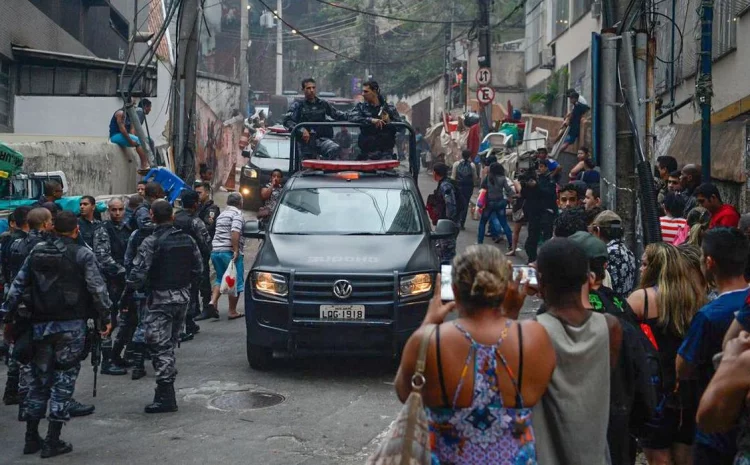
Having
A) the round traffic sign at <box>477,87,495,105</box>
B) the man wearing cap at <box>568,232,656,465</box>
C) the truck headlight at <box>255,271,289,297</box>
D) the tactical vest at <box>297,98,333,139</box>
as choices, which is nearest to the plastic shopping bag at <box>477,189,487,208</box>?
the tactical vest at <box>297,98,333,139</box>

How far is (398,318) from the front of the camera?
938cm

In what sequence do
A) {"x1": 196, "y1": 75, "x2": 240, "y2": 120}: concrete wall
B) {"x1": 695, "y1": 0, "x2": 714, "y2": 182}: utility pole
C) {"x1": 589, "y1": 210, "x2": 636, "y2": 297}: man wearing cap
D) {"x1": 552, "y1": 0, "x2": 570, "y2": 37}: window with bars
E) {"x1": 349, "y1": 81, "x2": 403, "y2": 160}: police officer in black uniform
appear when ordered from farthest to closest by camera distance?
{"x1": 196, "y1": 75, "x2": 240, "y2": 120}: concrete wall, {"x1": 552, "y1": 0, "x2": 570, "y2": 37}: window with bars, {"x1": 349, "y1": 81, "x2": 403, "y2": 160}: police officer in black uniform, {"x1": 695, "y1": 0, "x2": 714, "y2": 182}: utility pole, {"x1": 589, "y1": 210, "x2": 636, "y2": 297}: man wearing cap

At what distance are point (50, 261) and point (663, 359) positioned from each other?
4.50 m

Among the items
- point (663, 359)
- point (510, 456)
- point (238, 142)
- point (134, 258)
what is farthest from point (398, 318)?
point (238, 142)

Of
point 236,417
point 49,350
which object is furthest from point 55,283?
point 236,417

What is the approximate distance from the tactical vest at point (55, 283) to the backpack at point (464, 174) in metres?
13.9

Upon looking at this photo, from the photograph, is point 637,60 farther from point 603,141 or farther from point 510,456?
point 510,456

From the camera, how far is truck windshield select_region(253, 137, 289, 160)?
77.8ft

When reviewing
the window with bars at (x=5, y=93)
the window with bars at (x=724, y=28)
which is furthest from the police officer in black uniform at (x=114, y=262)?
the window with bars at (x=5, y=93)

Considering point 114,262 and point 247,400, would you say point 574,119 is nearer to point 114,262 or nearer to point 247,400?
point 114,262

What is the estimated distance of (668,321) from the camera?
214 inches

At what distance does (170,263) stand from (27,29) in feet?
52.5

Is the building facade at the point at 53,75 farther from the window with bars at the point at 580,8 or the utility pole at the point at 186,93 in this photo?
the window with bars at the point at 580,8

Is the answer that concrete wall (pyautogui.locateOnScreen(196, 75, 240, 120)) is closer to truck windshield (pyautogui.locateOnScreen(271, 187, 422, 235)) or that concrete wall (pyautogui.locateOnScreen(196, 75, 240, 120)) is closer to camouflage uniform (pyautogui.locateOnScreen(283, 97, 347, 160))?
camouflage uniform (pyautogui.locateOnScreen(283, 97, 347, 160))
